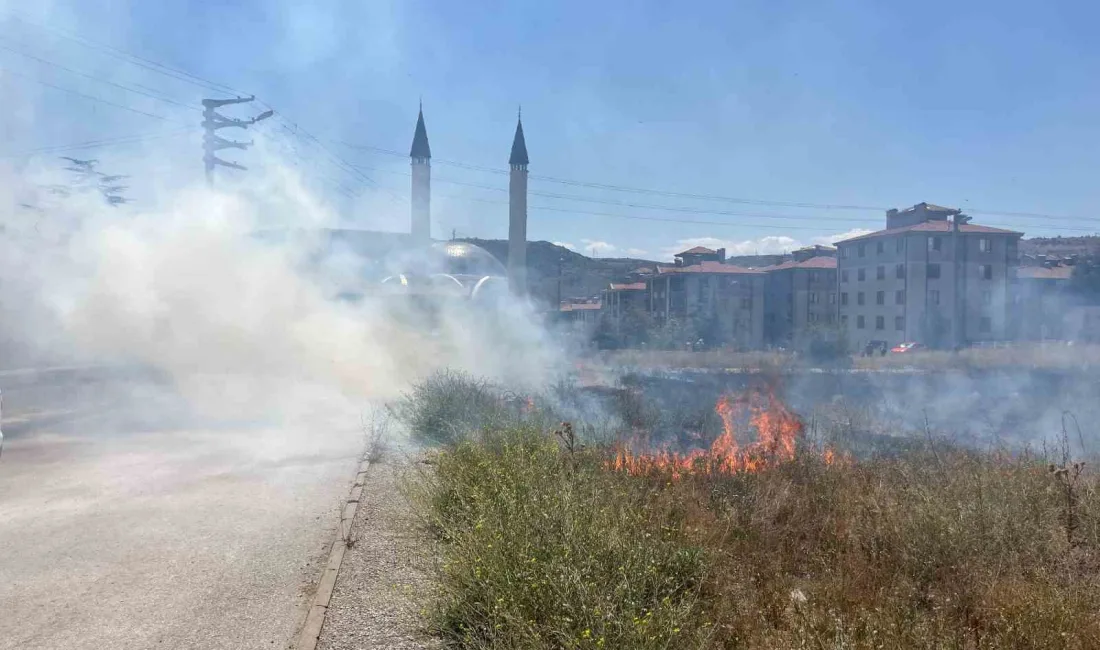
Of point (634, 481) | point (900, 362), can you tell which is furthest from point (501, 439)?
point (900, 362)

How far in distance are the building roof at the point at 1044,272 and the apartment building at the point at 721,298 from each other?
16141mm

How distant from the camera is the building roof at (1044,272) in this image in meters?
39.3

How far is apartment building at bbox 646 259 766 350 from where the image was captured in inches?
1946

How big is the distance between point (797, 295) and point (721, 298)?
22.7ft

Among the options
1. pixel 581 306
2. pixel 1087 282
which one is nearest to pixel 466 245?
pixel 581 306

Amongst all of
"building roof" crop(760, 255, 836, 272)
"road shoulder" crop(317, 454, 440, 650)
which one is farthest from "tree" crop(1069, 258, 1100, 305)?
"road shoulder" crop(317, 454, 440, 650)

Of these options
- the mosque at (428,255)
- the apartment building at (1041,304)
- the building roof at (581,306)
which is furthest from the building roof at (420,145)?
the apartment building at (1041,304)

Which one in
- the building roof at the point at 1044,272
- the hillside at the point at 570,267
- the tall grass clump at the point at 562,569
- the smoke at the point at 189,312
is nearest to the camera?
the tall grass clump at the point at 562,569

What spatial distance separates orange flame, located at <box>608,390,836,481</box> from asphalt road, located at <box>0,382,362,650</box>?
3.37 m

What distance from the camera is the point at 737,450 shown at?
9383 millimetres

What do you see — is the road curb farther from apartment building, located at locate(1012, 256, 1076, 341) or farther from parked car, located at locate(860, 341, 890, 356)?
apartment building, located at locate(1012, 256, 1076, 341)

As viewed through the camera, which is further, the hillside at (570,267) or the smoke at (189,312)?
the hillside at (570,267)

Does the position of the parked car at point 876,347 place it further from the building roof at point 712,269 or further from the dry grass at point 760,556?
the dry grass at point 760,556

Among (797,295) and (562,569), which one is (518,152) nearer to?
(797,295)
